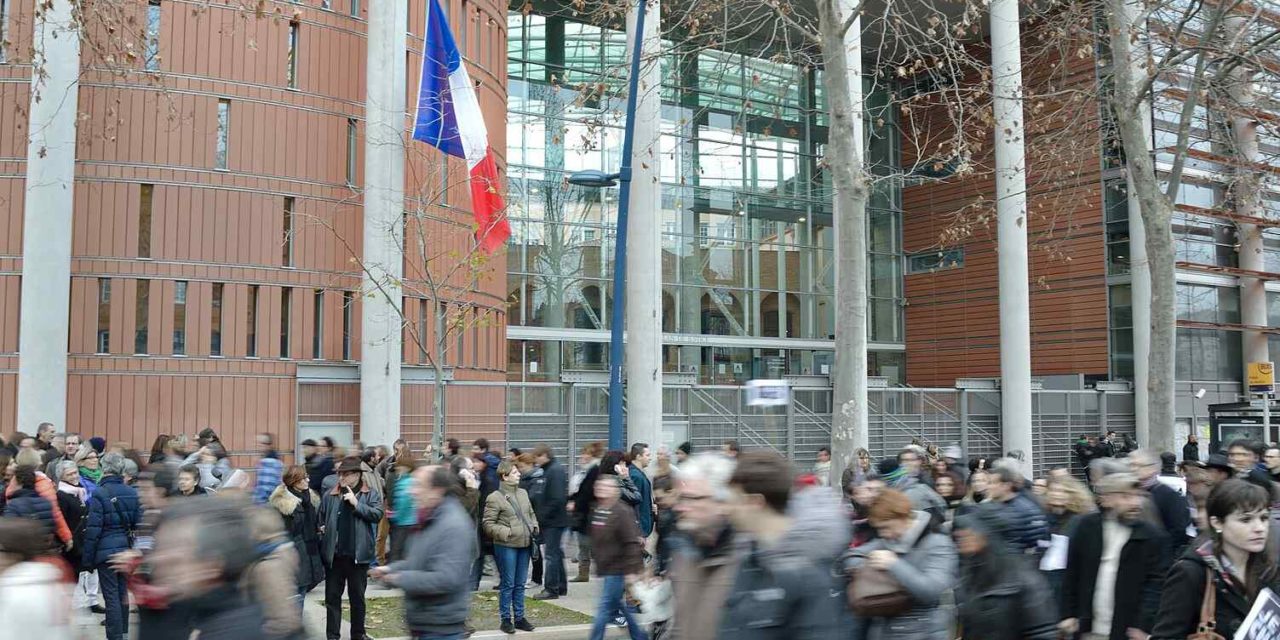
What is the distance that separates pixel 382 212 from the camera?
75.0 feet

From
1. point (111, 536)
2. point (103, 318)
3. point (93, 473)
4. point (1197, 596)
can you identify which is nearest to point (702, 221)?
point (103, 318)

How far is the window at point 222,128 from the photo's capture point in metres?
24.0

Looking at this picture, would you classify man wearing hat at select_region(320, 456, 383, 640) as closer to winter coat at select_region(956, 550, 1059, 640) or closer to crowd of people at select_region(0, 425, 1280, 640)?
crowd of people at select_region(0, 425, 1280, 640)

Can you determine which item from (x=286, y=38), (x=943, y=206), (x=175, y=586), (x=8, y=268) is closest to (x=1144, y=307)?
(x=943, y=206)

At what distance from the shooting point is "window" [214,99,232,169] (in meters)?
24.0

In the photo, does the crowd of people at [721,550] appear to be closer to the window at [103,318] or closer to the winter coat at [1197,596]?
the winter coat at [1197,596]

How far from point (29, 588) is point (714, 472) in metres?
2.75

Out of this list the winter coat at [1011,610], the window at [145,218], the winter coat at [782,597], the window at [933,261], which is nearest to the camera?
the winter coat at [782,597]

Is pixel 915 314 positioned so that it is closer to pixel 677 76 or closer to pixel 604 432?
pixel 677 76

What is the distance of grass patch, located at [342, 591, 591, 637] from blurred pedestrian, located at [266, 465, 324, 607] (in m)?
0.97

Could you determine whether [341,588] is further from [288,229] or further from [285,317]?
[288,229]

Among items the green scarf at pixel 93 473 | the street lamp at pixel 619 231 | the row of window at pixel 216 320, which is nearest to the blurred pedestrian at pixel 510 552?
the green scarf at pixel 93 473

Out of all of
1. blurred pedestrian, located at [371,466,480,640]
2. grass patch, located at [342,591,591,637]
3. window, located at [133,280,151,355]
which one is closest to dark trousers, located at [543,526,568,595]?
grass patch, located at [342,591,591,637]

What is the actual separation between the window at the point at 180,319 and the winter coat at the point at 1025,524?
62.6ft
